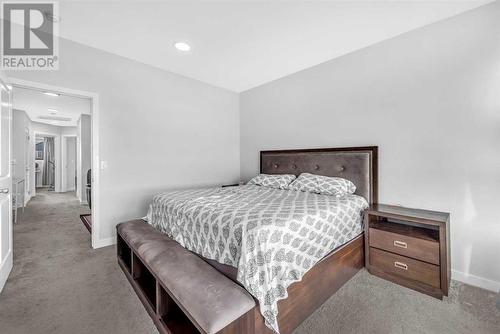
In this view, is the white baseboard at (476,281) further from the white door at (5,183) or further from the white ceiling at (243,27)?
the white door at (5,183)

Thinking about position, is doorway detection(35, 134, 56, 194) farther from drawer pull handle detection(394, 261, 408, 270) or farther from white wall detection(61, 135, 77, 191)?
drawer pull handle detection(394, 261, 408, 270)

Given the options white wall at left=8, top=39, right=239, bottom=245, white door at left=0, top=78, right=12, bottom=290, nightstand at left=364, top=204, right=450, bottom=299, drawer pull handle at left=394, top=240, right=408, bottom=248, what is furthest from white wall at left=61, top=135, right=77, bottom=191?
drawer pull handle at left=394, top=240, right=408, bottom=248

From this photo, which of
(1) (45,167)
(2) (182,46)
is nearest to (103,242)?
(2) (182,46)

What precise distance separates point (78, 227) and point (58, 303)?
7.76ft

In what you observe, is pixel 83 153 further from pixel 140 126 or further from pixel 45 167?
pixel 45 167

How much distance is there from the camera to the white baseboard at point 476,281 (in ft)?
6.10

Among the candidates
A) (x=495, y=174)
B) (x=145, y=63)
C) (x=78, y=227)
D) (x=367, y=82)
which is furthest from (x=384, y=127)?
(x=78, y=227)

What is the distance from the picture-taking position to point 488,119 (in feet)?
6.16

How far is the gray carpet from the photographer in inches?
57.6

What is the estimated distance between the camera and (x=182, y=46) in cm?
264

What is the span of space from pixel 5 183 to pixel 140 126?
148 centimetres

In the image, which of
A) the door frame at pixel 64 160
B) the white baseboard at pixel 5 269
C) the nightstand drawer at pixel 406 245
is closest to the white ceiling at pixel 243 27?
the nightstand drawer at pixel 406 245

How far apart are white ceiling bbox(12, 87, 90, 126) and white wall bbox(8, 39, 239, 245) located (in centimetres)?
161

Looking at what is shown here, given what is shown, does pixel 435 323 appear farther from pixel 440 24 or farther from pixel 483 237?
pixel 440 24
